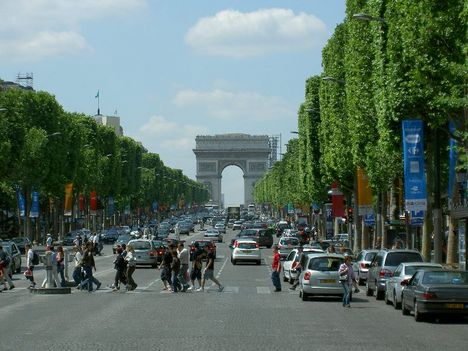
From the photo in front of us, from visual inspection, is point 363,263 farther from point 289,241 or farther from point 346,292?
point 289,241

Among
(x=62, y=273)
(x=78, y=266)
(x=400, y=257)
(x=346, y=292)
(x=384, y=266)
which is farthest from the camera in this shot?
(x=78, y=266)

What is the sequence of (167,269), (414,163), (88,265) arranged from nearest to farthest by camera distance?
(414,163) < (88,265) < (167,269)

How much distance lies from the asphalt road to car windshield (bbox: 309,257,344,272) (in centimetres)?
107

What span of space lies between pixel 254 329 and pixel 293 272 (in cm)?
2357

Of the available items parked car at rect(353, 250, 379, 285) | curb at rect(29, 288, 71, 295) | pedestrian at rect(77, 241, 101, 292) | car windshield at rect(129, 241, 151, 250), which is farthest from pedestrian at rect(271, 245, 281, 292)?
car windshield at rect(129, 241, 151, 250)

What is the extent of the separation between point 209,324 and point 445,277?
6.07m

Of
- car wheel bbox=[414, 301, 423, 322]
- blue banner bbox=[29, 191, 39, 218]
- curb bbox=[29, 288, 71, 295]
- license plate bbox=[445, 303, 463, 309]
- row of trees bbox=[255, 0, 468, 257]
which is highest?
row of trees bbox=[255, 0, 468, 257]

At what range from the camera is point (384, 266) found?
4019cm

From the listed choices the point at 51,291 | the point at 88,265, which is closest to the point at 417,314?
the point at 51,291

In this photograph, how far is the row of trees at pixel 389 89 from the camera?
35.5 metres

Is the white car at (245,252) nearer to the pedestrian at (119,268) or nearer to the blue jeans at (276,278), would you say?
the pedestrian at (119,268)

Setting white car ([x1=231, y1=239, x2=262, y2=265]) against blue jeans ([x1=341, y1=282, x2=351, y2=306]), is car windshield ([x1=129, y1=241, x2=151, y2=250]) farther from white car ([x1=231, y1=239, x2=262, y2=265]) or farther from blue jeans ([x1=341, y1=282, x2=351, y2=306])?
blue jeans ([x1=341, y1=282, x2=351, y2=306])

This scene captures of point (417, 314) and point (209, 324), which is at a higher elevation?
point (417, 314)

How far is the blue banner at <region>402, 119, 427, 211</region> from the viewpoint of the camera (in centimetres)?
4181
